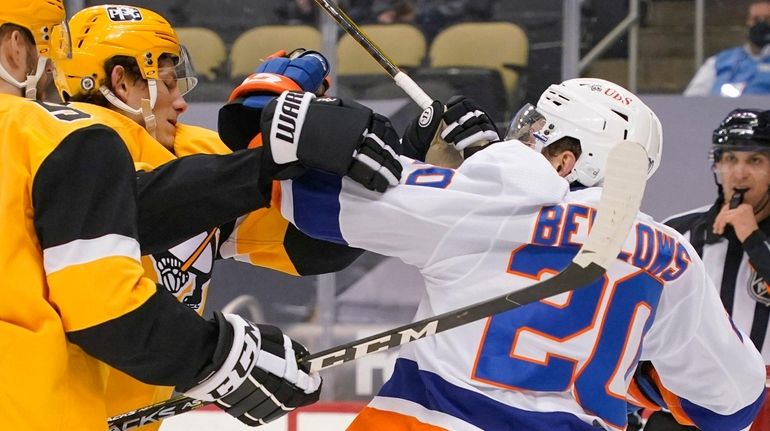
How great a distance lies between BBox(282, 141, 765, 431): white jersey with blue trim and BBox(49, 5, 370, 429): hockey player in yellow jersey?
1.29 feet

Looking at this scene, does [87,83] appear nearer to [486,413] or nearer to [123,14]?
[123,14]

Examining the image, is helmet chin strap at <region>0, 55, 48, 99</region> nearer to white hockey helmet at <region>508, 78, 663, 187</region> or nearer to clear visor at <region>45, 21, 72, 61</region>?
clear visor at <region>45, 21, 72, 61</region>

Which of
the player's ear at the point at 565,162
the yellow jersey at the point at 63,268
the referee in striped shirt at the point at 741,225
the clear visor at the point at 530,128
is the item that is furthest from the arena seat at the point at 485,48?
the yellow jersey at the point at 63,268

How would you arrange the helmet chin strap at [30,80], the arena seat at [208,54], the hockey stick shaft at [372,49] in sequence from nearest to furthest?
the helmet chin strap at [30,80] → the hockey stick shaft at [372,49] → the arena seat at [208,54]

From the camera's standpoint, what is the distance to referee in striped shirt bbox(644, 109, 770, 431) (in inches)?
138

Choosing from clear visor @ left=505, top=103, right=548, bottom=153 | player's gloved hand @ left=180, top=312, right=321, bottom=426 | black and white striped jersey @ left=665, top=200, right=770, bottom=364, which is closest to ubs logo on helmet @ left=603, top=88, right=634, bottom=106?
clear visor @ left=505, top=103, right=548, bottom=153

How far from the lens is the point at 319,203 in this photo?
192 centimetres

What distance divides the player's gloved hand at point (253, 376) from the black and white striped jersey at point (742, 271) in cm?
189

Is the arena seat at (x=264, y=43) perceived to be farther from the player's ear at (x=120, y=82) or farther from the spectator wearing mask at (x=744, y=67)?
the player's ear at (x=120, y=82)

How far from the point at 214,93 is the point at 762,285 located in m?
1.98

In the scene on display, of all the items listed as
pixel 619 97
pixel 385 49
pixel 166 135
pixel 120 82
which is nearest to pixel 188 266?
pixel 166 135

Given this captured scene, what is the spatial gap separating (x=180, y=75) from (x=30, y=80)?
71 centimetres

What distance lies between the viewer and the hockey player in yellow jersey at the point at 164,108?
234 cm

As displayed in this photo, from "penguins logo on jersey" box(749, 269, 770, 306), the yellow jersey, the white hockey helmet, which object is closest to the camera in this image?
the yellow jersey
